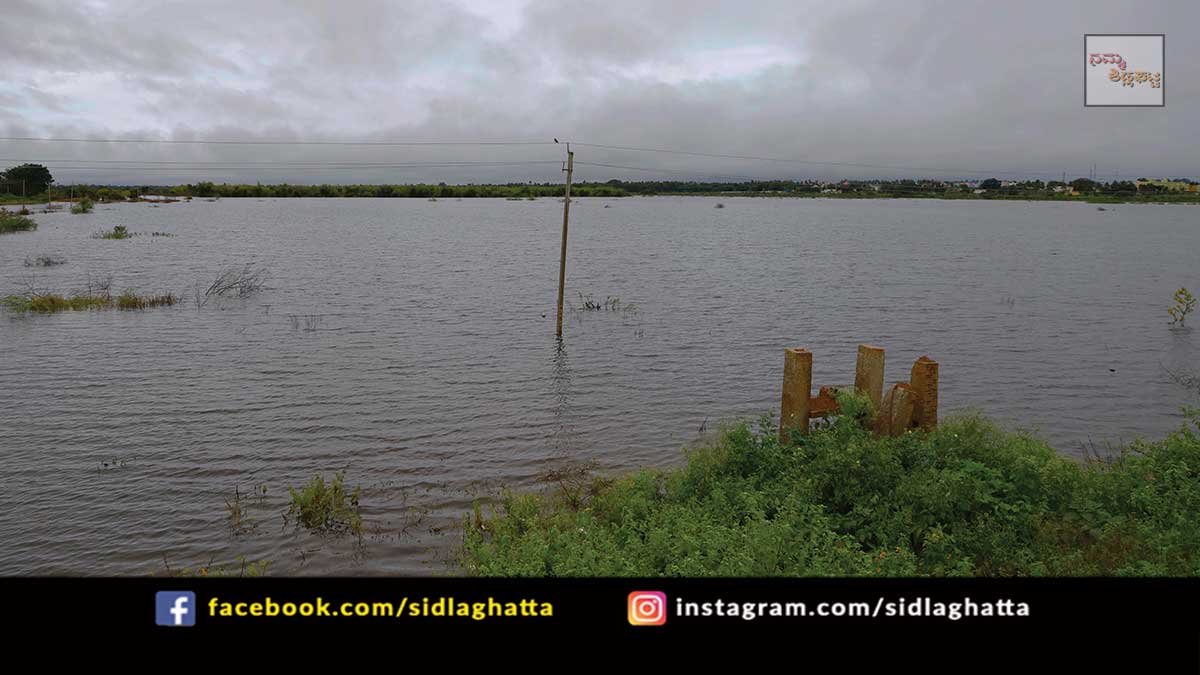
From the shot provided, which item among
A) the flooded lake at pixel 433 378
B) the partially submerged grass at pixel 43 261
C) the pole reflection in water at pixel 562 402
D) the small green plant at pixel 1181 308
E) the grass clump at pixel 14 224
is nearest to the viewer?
the flooded lake at pixel 433 378

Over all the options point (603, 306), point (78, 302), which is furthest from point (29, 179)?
point (603, 306)

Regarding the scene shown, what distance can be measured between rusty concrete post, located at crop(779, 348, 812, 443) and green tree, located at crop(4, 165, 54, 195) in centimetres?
15770

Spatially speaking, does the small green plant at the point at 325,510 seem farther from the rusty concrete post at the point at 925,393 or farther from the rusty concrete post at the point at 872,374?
the rusty concrete post at the point at 925,393

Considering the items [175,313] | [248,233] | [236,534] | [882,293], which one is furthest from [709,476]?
[248,233]

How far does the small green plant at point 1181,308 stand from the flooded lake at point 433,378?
3.98 feet

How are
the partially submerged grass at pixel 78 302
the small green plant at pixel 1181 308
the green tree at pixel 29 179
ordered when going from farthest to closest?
the green tree at pixel 29 179, the small green plant at pixel 1181 308, the partially submerged grass at pixel 78 302

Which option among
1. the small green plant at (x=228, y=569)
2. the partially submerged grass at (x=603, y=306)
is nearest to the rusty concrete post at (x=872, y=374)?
the small green plant at (x=228, y=569)
